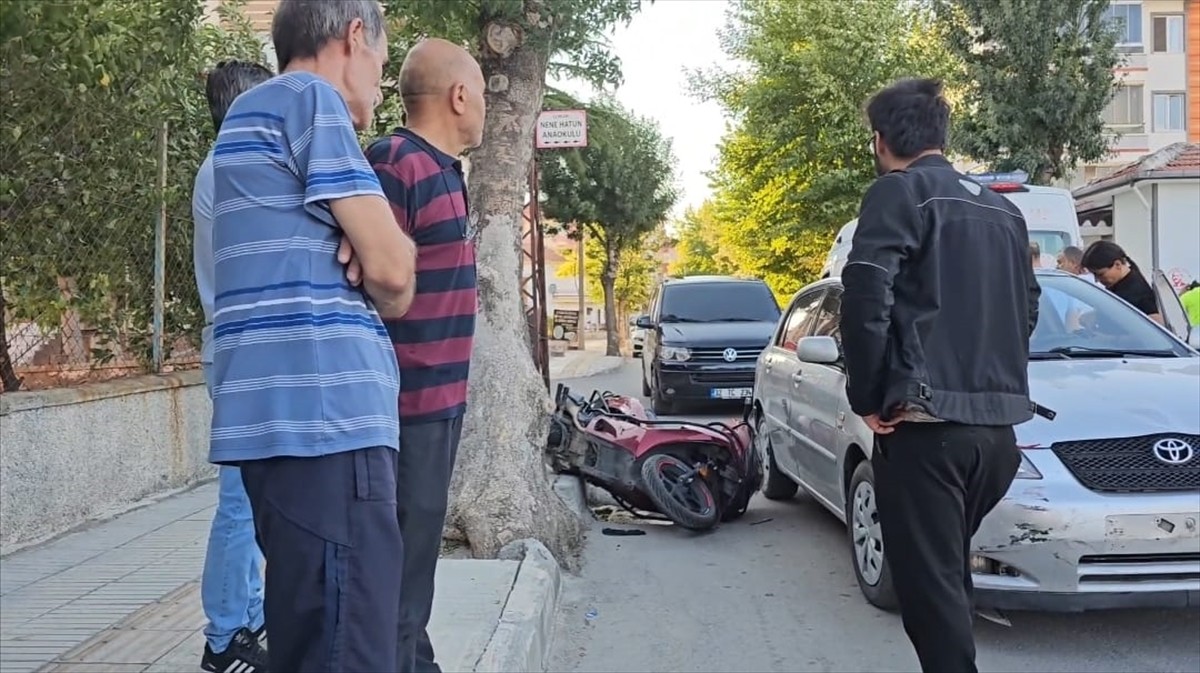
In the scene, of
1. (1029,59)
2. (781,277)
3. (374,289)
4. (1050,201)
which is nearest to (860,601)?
(374,289)

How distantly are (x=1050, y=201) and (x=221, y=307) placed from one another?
12460 mm

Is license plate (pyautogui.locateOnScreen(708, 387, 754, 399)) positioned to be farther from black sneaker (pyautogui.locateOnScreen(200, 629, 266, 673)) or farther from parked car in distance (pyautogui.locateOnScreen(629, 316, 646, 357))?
black sneaker (pyautogui.locateOnScreen(200, 629, 266, 673))

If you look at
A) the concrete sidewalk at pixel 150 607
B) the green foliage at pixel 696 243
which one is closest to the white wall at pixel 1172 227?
the concrete sidewalk at pixel 150 607

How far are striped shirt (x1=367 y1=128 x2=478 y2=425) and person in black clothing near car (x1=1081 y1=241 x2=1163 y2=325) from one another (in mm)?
6830

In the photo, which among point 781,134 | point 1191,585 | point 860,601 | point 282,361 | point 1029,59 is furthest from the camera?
point 781,134

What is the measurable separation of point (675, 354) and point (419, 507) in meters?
10.6

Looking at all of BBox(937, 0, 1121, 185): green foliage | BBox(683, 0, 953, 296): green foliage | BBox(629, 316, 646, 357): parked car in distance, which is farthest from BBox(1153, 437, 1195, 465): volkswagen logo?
BBox(683, 0, 953, 296): green foliage

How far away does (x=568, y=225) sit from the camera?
32.2 m

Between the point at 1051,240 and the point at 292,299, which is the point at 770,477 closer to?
the point at 1051,240

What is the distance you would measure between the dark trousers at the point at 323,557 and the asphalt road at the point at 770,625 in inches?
108

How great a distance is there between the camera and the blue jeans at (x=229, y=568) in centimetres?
338

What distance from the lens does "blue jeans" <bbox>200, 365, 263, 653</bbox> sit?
338 cm

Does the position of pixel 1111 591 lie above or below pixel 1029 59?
below

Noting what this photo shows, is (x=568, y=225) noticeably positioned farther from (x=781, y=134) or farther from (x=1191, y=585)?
(x=1191, y=585)
